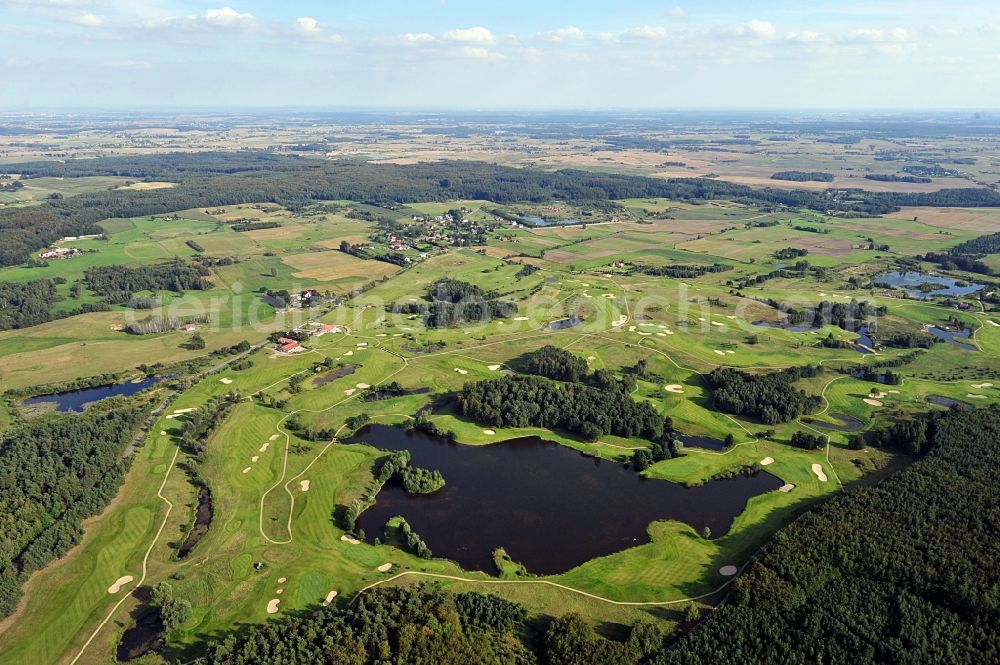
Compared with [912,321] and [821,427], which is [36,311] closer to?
[821,427]

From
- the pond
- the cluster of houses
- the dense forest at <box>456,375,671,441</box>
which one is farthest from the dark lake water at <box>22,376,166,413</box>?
the pond

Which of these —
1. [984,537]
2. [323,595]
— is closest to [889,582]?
[984,537]

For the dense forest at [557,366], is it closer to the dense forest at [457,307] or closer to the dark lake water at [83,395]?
the dense forest at [457,307]

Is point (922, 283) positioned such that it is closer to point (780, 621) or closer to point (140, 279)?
point (780, 621)

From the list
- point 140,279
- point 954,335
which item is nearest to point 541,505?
point 954,335

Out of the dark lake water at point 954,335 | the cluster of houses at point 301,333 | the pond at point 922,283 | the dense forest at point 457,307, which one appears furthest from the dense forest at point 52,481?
the pond at point 922,283
